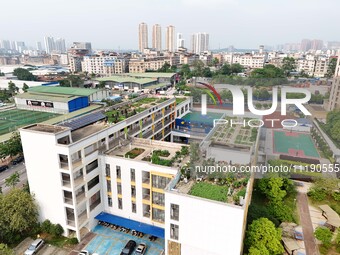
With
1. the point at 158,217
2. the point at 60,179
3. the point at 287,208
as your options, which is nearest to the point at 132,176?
the point at 158,217

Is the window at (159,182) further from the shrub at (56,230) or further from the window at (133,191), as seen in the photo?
the shrub at (56,230)

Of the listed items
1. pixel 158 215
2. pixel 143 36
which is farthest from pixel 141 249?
pixel 143 36

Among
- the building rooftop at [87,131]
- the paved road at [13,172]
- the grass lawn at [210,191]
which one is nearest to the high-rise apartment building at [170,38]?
the paved road at [13,172]

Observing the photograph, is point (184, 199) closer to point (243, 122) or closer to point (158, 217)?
point (158, 217)

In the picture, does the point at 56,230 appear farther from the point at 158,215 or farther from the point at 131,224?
the point at 158,215

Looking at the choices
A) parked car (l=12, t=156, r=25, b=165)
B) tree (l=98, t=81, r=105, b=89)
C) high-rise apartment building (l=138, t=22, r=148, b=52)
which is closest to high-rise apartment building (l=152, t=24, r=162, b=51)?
high-rise apartment building (l=138, t=22, r=148, b=52)

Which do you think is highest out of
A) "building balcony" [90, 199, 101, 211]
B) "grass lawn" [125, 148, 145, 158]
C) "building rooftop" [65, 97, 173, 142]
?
"building rooftop" [65, 97, 173, 142]

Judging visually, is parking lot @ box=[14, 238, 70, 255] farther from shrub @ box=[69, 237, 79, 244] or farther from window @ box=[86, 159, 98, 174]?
window @ box=[86, 159, 98, 174]
